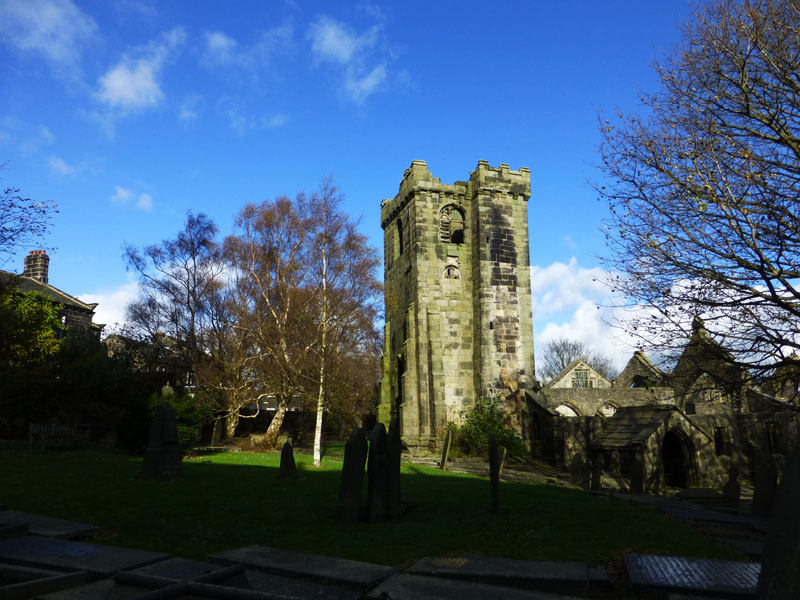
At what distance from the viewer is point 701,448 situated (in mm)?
19844

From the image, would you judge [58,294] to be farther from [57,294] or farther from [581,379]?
[581,379]

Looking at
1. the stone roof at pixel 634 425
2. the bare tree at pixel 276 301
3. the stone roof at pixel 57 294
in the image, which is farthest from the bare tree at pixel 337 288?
the stone roof at pixel 57 294

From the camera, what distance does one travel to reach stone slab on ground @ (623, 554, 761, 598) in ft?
16.0

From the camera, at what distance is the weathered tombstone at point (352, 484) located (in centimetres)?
875

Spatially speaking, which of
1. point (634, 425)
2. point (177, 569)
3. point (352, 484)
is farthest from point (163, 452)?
point (634, 425)

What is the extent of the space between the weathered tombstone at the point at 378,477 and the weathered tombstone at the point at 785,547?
704 cm

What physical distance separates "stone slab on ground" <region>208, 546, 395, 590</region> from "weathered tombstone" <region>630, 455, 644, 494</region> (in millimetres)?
13932

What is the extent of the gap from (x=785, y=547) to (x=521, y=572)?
12.4ft

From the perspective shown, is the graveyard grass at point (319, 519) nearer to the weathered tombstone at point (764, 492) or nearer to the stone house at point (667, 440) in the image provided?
the weathered tombstone at point (764, 492)

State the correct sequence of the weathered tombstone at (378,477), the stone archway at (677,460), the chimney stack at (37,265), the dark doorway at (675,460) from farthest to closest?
the chimney stack at (37,265), the dark doorway at (675,460), the stone archway at (677,460), the weathered tombstone at (378,477)

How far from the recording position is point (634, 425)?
2027 centimetres

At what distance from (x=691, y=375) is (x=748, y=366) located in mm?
937

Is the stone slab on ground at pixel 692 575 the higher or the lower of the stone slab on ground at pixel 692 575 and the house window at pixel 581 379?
the lower

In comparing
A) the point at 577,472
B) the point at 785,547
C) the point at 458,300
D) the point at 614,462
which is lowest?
the point at 577,472
